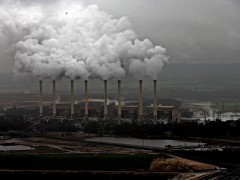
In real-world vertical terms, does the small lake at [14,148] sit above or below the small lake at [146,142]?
below

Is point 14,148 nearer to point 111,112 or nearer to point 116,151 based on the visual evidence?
point 116,151

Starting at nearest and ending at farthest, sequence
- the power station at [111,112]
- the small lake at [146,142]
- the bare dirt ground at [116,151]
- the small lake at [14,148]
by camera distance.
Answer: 1. the bare dirt ground at [116,151]
2. the small lake at [14,148]
3. the small lake at [146,142]
4. the power station at [111,112]

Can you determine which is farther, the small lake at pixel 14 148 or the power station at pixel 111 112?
the power station at pixel 111 112

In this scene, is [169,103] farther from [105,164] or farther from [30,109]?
[105,164]

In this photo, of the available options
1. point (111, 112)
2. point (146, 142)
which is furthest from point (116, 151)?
point (111, 112)

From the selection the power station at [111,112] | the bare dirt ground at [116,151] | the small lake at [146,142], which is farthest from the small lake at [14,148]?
the power station at [111,112]

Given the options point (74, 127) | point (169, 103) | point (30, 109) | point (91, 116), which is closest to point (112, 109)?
point (91, 116)

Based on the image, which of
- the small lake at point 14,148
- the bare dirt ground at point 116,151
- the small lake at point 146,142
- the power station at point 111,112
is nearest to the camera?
the bare dirt ground at point 116,151

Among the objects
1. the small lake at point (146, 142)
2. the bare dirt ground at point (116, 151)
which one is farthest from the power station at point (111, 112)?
the bare dirt ground at point (116, 151)

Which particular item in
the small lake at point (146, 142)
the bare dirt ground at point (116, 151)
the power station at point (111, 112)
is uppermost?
the power station at point (111, 112)

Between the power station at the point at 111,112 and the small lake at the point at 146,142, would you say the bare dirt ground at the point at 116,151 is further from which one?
the power station at the point at 111,112

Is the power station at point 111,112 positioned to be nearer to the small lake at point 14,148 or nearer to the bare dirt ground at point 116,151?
the bare dirt ground at point 116,151
